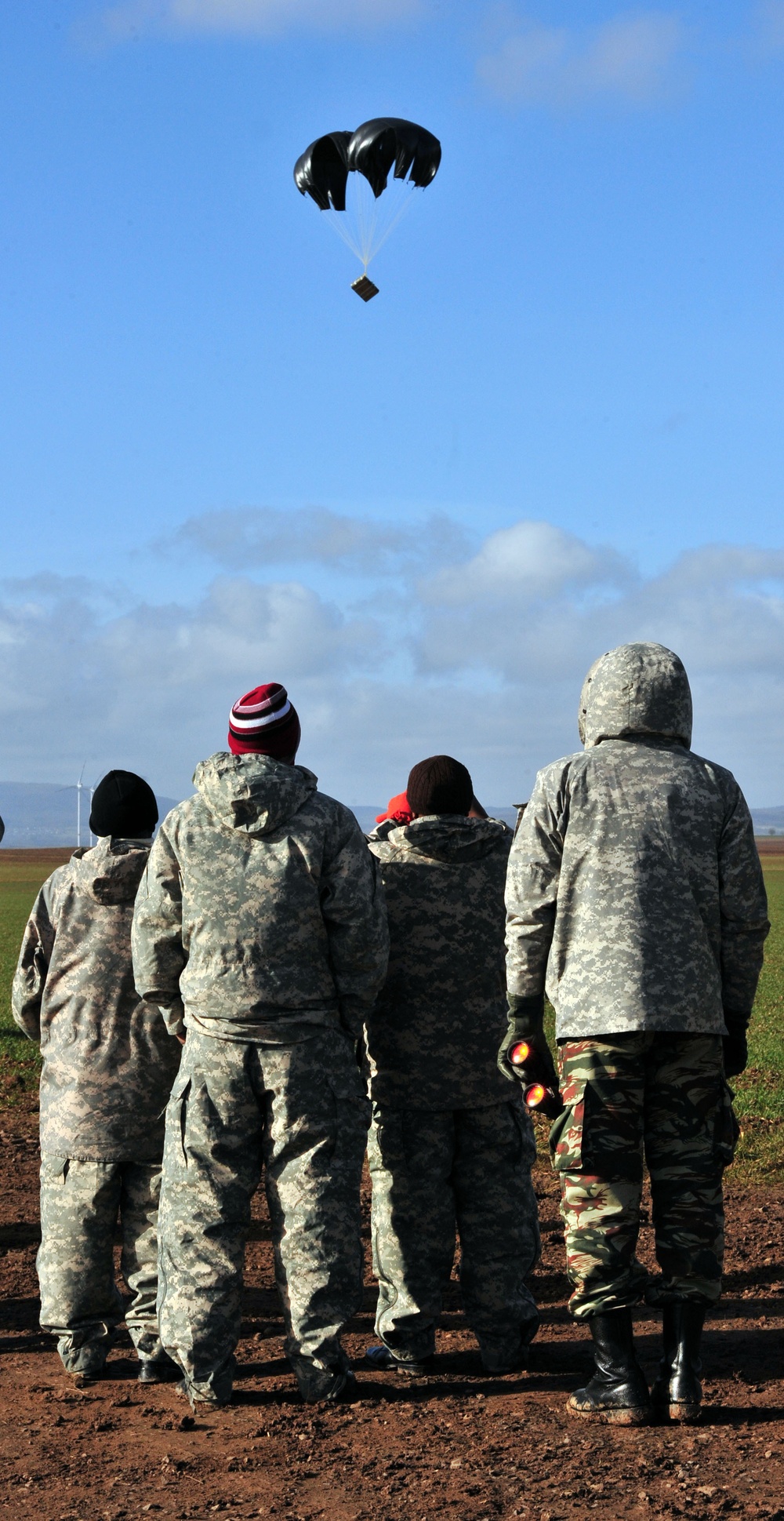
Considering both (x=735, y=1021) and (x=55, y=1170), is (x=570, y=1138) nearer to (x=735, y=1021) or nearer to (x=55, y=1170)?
(x=735, y=1021)

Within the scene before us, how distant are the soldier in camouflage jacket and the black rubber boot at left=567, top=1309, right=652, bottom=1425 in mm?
633

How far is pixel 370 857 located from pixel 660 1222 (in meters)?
1.55

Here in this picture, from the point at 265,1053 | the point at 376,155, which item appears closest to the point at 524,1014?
the point at 265,1053

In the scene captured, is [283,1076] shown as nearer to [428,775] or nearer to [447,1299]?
[428,775]

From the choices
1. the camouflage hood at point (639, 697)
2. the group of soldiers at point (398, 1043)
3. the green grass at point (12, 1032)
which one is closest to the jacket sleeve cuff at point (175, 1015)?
the group of soldiers at point (398, 1043)

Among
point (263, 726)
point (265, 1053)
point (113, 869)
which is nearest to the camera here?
point (265, 1053)

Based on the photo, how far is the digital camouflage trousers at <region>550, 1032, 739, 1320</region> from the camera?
4.60 meters

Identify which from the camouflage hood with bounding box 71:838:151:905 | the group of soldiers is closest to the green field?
the group of soldiers

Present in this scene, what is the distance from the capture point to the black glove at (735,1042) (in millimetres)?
4879

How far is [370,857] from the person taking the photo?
5102 millimetres

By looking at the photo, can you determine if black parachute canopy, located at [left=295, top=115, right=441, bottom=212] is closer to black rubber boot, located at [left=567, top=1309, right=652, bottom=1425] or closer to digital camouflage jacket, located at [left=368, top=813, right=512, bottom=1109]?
digital camouflage jacket, located at [left=368, top=813, right=512, bottom=1109]

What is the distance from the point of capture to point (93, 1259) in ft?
17.4

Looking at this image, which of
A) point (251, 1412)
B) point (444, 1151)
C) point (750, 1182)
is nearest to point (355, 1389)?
point (251, 1412)

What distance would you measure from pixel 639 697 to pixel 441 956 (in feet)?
4.10
